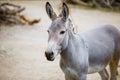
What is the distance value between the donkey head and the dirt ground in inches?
84.6

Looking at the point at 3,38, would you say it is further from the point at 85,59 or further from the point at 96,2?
the point at 96,2

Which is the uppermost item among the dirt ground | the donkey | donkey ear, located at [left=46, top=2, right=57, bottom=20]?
donkey ear, located at [left=46, top=2, right=57, bottom=20]

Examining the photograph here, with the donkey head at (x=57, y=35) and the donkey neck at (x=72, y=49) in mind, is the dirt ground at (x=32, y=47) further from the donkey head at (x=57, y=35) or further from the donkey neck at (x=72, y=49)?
the donkey head at (x=57, y=35)

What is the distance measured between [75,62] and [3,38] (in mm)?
4729

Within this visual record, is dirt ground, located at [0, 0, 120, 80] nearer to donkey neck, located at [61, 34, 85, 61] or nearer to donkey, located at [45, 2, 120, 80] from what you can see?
donkey, located at [45, 2, 120, 80]

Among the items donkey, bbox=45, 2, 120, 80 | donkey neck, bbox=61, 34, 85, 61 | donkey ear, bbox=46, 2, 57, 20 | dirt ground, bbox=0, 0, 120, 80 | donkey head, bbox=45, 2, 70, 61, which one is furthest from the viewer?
dirt ground, bbox=0, 0, 120, 80

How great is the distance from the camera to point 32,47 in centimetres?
755

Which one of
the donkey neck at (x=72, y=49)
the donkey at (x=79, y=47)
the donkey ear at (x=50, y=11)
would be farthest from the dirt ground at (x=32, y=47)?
the donkey ear at (x=50, y=11)

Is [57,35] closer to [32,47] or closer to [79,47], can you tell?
[79,47]

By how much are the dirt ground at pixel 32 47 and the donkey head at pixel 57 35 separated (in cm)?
215

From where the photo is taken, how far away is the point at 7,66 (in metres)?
6.23

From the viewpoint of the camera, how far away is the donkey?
3520 mm

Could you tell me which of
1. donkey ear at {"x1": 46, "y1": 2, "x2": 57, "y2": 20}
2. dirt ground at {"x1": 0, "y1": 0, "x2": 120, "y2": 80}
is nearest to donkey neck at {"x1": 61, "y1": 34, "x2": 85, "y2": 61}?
donkey ear at {"x1": 46, "y1": 2, "x2": 57, "y2": 20}

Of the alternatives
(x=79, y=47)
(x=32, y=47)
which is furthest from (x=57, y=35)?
(x=32, y=47)
